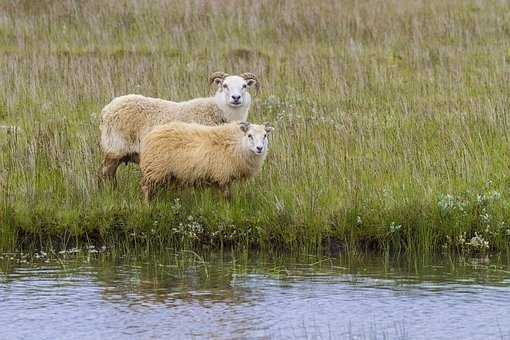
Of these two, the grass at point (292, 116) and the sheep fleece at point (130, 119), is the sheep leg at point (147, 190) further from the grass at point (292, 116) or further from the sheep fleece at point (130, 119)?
the sheep fleece at point (130, 119)

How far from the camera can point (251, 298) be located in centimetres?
943

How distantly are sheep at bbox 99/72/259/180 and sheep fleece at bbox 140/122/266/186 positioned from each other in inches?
26.5

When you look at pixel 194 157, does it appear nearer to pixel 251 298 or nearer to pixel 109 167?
pixel 109 167

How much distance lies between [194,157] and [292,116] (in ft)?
12.0

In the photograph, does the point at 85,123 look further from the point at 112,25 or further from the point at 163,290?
the point at 112,25

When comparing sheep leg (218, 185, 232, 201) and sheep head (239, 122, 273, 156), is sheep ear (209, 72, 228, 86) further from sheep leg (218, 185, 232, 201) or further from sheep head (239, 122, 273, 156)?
sheep leg (218, 185, 232, 201)

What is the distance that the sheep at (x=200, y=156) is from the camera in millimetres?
11891

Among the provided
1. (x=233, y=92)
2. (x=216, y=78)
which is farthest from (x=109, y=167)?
(x=216, y=78)

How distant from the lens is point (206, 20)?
22.6 meters

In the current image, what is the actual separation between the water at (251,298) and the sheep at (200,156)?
120 cm

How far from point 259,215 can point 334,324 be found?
2922 millimetres

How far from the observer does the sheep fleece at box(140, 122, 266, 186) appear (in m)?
11.9

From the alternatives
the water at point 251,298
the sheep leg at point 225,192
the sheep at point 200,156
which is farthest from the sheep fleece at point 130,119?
the water at point 251,298

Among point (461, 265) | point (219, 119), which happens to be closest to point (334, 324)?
point (461, 265)
